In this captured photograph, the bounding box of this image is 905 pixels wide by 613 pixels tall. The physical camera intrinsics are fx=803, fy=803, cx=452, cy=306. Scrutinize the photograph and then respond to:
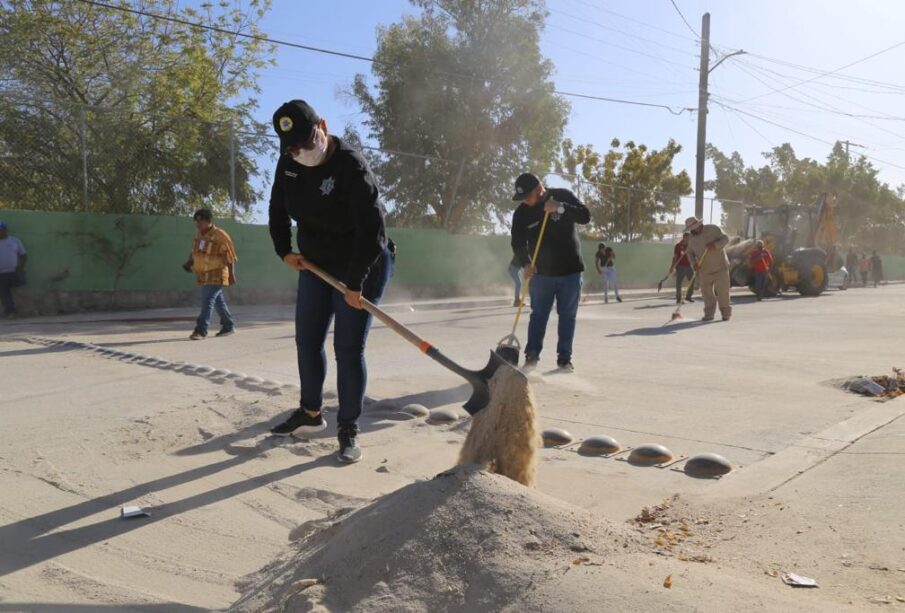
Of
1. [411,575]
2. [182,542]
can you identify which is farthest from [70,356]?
[411,575]

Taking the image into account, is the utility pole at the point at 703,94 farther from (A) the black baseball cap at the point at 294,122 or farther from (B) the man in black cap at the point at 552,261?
(A) the black baseball cap at the point at 294,122

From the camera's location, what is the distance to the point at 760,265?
20234 millimetres

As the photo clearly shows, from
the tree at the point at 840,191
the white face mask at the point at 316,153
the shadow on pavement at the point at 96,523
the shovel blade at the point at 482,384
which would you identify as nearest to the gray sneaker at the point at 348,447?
the shadow on pavement at the point at 96,523

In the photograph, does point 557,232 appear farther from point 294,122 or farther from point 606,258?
point 606,258

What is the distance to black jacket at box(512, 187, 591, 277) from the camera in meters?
7.00

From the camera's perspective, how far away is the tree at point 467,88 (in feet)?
88.6

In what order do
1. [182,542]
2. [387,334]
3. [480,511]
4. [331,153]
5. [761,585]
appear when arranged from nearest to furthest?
[761,585] < [480,511] < [182,542] < [331,153] < [387,334]

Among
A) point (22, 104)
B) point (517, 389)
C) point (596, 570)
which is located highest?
point (22, 104)

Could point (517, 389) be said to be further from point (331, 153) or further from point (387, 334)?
point (387, 334)

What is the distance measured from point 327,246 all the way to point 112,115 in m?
13.0

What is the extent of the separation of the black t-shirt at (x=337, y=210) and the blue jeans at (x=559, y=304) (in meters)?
3.15

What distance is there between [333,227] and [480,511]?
2.03 meters

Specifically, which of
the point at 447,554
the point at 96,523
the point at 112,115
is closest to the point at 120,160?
the point at 112,115

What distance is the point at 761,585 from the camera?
2.41m
